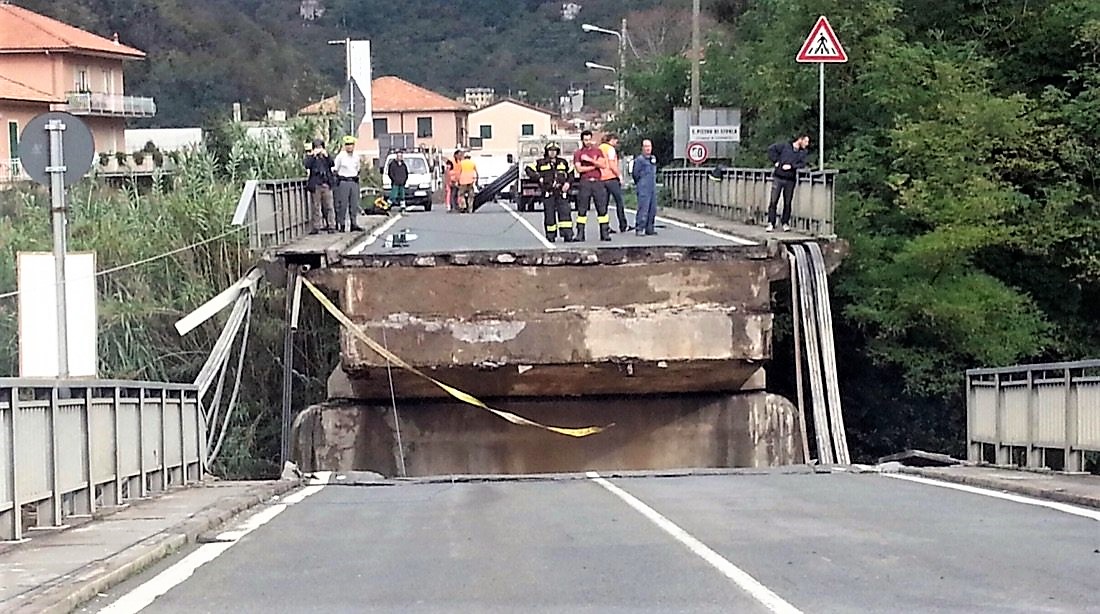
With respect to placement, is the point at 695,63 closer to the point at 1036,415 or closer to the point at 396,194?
the point at 396,194

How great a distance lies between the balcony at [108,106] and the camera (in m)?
73.7

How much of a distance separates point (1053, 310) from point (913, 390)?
149 inches

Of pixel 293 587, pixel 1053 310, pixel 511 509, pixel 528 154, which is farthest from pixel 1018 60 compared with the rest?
pixel 528 154

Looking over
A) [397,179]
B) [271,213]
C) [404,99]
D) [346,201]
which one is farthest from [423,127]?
[271,213]

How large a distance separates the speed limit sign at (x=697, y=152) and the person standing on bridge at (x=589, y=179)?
17827 mm

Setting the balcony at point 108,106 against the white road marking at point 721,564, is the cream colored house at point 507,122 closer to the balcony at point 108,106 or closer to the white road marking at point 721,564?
the balcony at point 108,106

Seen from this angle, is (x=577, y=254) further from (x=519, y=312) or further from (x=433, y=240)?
(x=433, y=240)

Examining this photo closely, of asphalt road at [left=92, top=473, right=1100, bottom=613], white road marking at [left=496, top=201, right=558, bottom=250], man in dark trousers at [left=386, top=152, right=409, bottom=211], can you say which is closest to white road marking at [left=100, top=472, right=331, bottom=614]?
asphalt road at [left=92, top=473, right=1100, bottom=613]

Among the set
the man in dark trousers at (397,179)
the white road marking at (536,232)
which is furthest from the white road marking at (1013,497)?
the man in dark trousers at (397,179)

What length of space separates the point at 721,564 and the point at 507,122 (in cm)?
13109

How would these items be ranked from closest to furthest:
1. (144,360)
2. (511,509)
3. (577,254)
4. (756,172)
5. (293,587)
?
(293,587) < (511,509) < (577,254) < (144,360) < (756,172)

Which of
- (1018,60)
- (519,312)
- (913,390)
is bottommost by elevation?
(913,390)

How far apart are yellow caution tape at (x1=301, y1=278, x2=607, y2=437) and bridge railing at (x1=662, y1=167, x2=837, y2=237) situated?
5.11 metres

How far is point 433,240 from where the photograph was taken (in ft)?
98.8
